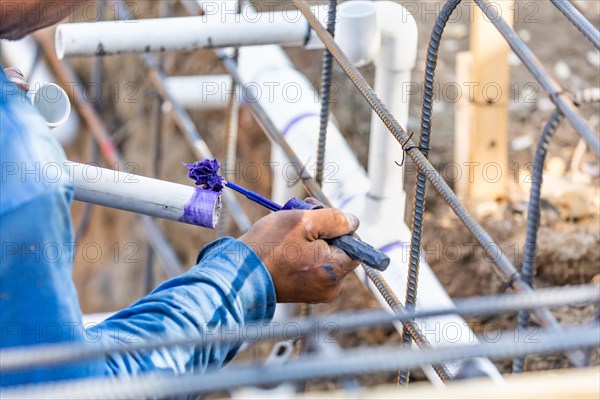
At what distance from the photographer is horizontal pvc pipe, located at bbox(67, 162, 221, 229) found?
1544mm

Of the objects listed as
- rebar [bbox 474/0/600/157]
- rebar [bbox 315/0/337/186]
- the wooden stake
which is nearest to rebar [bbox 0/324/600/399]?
rebar [bbox 474/0/600/157]

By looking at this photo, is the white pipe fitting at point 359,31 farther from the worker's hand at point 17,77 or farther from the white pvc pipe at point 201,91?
the white pvc pipe at point 201,91

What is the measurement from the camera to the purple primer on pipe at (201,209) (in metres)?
1.54

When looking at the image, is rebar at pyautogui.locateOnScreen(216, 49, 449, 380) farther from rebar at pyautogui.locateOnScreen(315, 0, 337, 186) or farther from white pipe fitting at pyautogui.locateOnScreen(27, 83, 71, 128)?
white pipe fitting at pyautogui.locateOnScreen(27, 83, 71, 128)

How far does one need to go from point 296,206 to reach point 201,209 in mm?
154

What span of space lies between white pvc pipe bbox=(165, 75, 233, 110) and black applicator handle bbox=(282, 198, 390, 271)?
162cm

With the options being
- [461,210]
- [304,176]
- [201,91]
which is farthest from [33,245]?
[201,91]

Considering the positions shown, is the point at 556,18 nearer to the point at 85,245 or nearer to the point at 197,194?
the point at 85,245

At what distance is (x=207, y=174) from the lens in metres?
1.59

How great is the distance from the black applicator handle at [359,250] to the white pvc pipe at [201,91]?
1.62 meters

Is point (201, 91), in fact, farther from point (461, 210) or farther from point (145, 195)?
point (461, 210)

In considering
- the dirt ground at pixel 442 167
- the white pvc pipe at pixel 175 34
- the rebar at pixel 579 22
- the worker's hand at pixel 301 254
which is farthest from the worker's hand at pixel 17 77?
the dirt ground at pixel 442 167

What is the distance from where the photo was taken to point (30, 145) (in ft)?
3.77

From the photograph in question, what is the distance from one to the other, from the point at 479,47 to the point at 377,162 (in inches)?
35.6
